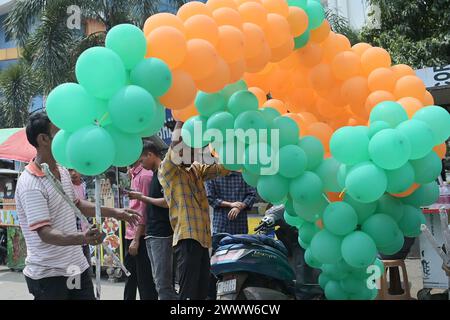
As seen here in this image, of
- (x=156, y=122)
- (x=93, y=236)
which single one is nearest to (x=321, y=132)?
(x=156, y=122)

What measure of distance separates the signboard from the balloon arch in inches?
89.8

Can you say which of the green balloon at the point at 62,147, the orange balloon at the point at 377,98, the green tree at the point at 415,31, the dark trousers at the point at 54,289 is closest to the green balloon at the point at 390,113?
the orange balloon at the point at 377,98

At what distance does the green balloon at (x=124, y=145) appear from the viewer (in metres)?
2.67

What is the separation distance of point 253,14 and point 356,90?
982 mm

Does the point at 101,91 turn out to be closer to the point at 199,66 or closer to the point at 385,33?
the point at 199,66

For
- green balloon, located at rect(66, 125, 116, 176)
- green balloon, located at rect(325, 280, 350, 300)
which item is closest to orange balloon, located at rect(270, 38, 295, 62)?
green balloon, located at rect(66, 125, 116, 176)

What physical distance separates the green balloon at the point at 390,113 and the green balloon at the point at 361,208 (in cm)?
54

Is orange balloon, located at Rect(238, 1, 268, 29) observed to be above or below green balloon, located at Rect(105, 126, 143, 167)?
above

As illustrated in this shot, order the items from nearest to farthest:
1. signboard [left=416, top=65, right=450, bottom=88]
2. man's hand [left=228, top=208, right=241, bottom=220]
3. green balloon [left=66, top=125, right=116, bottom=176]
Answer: green balloon [left=66, top=125, right=116, bottom=176] → man's hand [left=228, top=208, right=241, bottom=220] → signboard [left=416, top=65, right=450, bottom=88]

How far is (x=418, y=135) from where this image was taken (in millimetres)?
3236

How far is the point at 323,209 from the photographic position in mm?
3609

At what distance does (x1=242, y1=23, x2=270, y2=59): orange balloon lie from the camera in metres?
3.11

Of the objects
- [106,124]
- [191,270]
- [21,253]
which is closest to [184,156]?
[191,270]

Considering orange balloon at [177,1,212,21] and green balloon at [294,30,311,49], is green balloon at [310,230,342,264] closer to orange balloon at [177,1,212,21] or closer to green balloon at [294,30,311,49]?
green balloon at [294,30,311,49]
